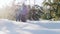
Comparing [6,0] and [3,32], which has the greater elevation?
[6,0]

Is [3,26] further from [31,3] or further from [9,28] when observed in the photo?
[31,3]

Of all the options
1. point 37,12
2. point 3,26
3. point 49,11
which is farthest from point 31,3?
point 3,26

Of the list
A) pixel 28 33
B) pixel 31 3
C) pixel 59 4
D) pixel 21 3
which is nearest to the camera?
pixel 28 33

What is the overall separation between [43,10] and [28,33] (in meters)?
4.83

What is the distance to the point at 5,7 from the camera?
418 cm

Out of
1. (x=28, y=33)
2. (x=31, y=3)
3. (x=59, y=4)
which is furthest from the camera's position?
(x=59, y=4)

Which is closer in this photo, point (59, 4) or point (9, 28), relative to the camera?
point (9, 28)

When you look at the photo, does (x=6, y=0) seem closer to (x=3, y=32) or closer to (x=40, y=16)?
(x=40, y=16)

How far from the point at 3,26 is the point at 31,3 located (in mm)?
3939

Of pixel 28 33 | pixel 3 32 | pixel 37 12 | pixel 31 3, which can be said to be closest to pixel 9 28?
pixel 3 32

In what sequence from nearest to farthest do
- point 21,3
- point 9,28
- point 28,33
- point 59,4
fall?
point 28,33 → point 9,28 → point 21,3 → point 59,4

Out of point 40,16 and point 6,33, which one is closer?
point 6,33

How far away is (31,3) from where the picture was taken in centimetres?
521

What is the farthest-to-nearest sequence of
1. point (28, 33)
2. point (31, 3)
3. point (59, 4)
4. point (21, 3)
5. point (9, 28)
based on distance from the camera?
point (59, 4), point (31, 3), point (21, 3), point (9, 28), point (28, 33)
